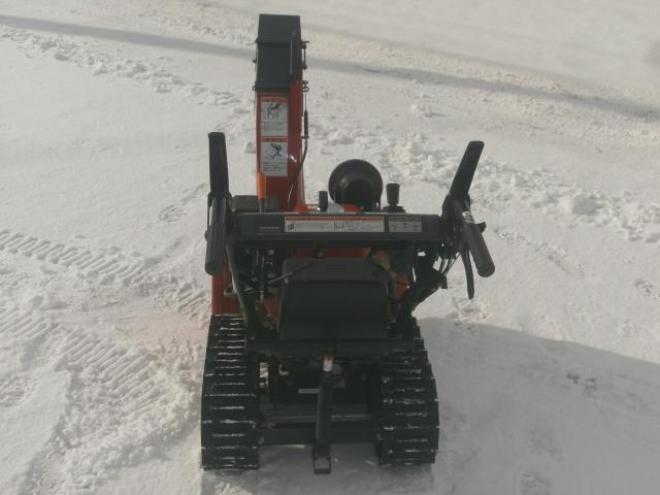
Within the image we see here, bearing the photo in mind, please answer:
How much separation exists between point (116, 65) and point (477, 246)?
23.6 ft

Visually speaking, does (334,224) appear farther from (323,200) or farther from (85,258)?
(85,258)

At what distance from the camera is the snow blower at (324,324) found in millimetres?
3324

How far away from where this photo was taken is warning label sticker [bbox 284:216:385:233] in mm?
3352

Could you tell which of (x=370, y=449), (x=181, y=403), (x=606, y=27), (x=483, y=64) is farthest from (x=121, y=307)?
(x=606, y=27)

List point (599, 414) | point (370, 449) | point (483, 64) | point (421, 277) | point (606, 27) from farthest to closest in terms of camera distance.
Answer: point (606, 27)
point (483, 64)
point (599, 414)
point (370, 449)
point (421, 277)

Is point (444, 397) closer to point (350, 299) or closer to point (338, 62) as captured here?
point (350, 299)

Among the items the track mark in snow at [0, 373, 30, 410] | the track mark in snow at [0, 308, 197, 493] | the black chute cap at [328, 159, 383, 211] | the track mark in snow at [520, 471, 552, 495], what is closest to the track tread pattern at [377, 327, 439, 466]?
the track mark in snow at [520, 471, 552, 495]

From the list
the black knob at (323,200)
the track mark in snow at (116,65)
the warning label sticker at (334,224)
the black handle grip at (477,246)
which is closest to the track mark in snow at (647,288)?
the black handle grip at (477,246)

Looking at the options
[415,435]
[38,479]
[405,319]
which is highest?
[405,319]

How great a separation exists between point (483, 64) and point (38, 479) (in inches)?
328

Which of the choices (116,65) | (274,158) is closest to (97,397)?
(274,158)

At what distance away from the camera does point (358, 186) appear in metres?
4.38

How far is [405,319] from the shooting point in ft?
11.9

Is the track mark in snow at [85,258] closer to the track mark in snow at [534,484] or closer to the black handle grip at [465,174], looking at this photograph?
the black handle grip at [465,174]
